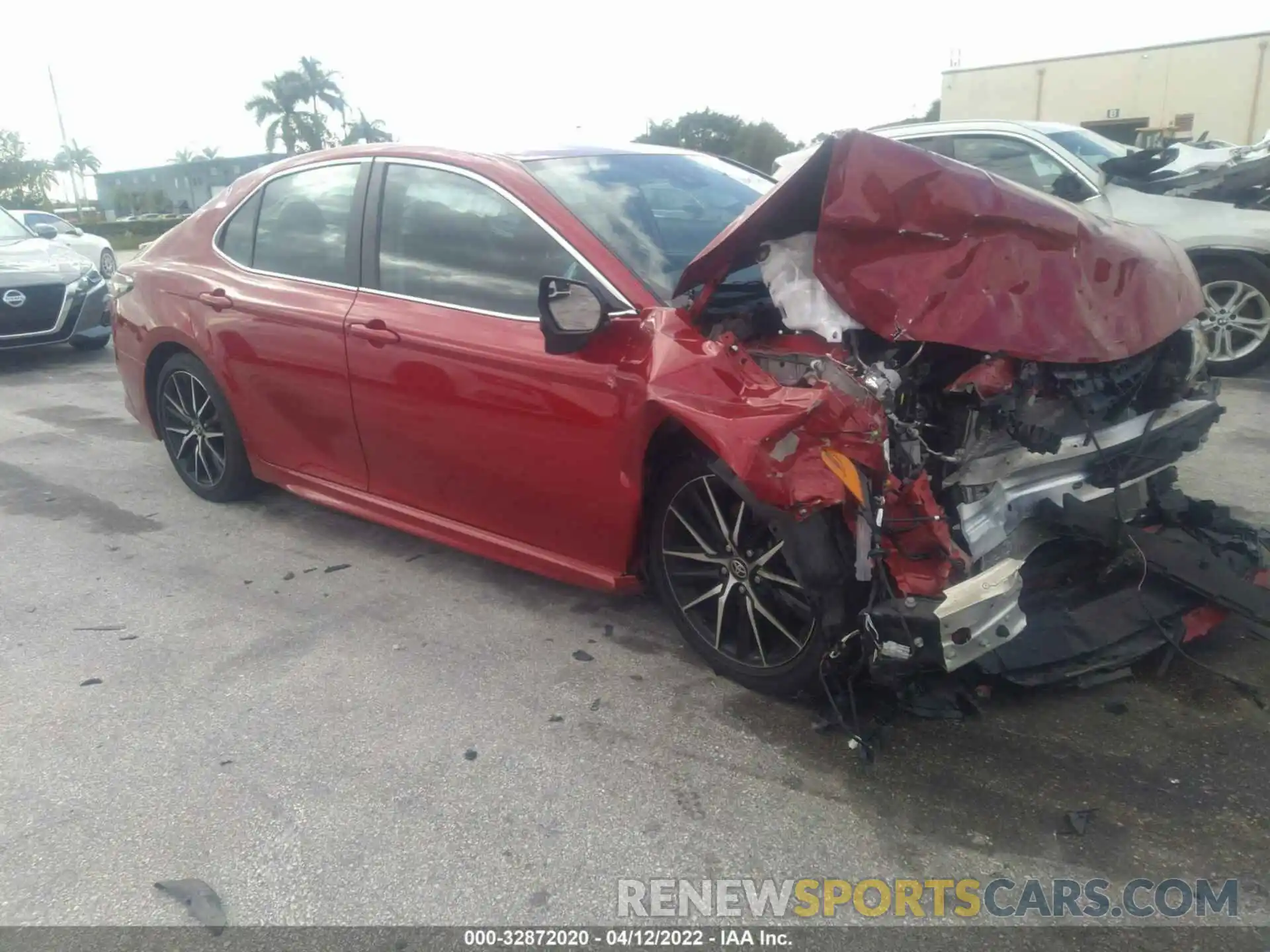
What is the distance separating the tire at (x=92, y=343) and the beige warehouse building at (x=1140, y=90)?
2049 centimetres

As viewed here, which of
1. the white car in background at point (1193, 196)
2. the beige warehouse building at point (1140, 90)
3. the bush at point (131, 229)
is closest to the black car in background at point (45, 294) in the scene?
the white car in background at point (1193, 196)

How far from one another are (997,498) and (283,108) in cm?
6056

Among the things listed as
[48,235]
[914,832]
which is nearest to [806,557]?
[914,832]

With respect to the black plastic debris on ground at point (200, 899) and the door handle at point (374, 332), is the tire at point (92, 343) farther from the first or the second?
the black plastic debris on ground at point (200, 899)

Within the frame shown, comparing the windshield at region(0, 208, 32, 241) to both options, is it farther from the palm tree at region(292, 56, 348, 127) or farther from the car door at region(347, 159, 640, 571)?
the palm tree at region(292, 56, 348, 127)

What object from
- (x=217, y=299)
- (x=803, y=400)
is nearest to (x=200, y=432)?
(x=217, y=299)

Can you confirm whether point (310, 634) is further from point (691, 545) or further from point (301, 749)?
point (691, 545)

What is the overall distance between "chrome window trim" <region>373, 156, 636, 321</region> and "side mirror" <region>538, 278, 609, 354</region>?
11 centimetres

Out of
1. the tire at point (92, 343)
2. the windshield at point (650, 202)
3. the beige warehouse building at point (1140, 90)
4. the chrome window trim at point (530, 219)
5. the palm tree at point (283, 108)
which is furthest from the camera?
the palm tree at point (283, 108)

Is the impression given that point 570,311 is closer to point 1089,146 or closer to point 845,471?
point 845,471

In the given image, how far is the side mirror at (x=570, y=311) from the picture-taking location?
315 cm

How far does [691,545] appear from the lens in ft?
10.9

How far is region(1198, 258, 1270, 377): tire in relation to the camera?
270 inches

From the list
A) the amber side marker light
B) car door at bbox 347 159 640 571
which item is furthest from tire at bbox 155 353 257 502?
the amber side marker light
